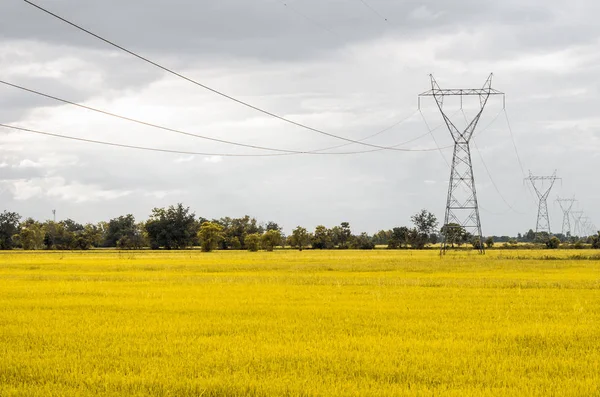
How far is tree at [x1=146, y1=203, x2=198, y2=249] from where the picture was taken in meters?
154

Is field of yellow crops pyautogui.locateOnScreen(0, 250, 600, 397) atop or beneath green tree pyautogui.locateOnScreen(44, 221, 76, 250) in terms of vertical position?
beneath

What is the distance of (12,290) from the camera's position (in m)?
35.0

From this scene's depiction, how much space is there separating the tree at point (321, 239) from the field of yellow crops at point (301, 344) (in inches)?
5291

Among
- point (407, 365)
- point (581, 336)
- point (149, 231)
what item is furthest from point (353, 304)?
point (149, 231)

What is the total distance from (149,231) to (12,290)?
122 meters

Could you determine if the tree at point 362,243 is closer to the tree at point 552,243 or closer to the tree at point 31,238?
the tree at point 552,243

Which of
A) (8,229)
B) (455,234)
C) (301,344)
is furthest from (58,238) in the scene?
(301,344)

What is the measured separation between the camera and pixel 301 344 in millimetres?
16516

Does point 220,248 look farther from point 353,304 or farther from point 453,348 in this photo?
point 453,348

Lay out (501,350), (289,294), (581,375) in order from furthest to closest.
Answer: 1. (289,294)
2. (501,350)
3. (581,375)

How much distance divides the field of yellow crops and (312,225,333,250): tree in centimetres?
13438

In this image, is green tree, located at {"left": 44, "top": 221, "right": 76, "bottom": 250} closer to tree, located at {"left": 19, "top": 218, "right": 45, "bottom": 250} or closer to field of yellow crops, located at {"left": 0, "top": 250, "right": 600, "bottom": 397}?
tree, located at {"left": 19, "top": 218, "right": 45, "bottom": 250}

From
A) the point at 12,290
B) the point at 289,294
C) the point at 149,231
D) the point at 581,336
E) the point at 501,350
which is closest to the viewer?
the point at 501,350

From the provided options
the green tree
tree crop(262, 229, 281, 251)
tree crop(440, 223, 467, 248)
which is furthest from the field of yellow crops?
the green tree
